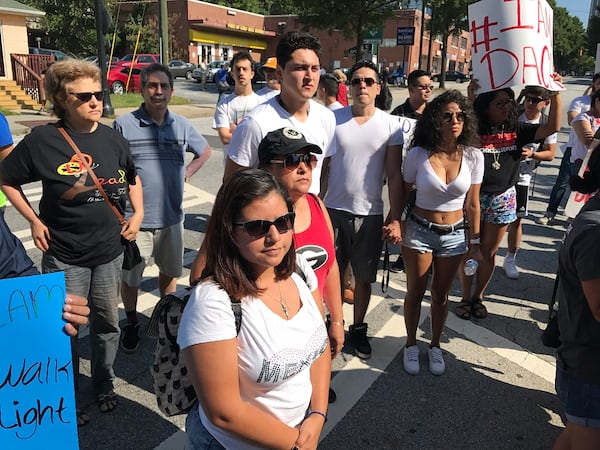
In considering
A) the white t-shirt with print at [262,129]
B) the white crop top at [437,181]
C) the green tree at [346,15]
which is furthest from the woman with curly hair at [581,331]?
the green tree at [346,15]

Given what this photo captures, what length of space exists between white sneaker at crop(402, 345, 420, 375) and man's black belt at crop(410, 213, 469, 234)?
0.88 meters

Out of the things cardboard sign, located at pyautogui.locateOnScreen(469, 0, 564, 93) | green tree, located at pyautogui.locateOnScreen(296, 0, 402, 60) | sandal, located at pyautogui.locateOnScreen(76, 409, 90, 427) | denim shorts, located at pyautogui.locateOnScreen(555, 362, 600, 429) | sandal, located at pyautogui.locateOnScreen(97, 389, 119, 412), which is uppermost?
green tree, located at pyautogui.locateOnScreen(296, 0, 402, 60)

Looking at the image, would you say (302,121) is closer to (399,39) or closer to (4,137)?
(4,137)

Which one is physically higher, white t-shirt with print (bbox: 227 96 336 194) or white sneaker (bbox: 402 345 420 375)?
white t-shirt with print (bbox: 227 96 336 194)

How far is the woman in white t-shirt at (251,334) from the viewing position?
1.48 metres

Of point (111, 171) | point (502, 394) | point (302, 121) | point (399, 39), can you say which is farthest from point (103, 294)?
point (399, 39)

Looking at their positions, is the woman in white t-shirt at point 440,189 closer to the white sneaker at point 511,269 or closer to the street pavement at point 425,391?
the street pavement at point 425,391

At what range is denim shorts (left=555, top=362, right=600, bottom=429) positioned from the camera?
6.26 feet

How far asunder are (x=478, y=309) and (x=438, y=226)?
1446mm

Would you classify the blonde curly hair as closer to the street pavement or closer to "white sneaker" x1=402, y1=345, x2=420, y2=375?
the street pavement

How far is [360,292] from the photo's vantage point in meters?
3.69

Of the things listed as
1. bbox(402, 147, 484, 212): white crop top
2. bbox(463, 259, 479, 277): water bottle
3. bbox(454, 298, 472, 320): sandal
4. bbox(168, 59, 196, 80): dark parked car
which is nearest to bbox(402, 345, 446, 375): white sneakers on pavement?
bbox(463, 259, 479, 277): water bottle

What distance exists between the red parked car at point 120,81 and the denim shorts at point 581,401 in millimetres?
23569

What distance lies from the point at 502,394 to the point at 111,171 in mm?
2812
